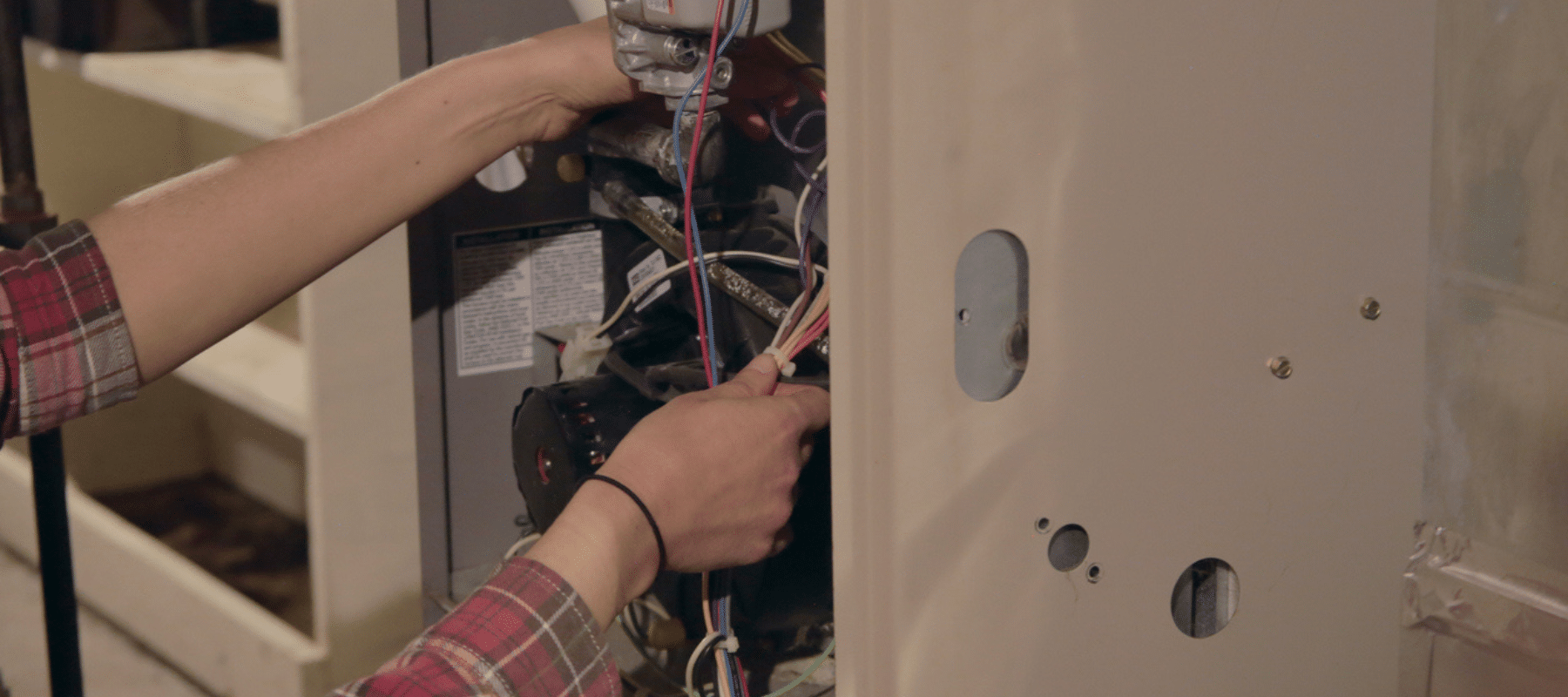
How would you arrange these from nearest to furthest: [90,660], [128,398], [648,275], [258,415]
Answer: [128,398]
[648,275]
[258,415]
[90,660]

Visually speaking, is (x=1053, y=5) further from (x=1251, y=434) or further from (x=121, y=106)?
(x=121, y=106)

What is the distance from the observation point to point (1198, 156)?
28.5 inches

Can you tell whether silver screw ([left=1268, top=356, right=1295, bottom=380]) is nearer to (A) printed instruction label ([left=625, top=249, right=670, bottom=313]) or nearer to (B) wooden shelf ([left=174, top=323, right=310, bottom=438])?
(A) printed instruction label ([left=625, top=249, right=670, bottom=313])

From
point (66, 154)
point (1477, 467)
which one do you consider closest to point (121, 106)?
point (66, 154)

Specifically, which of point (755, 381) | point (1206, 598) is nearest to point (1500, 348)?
point (1206, 598)

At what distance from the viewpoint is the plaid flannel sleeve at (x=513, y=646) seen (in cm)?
71

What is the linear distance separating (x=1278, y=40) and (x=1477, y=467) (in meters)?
0.33

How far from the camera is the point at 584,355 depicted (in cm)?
117

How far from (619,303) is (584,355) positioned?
6cm

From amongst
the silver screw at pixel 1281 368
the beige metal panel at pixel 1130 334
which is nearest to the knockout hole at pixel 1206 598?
the beige metal panel at pixel 1130 334

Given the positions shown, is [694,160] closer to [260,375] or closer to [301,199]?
[301,199]

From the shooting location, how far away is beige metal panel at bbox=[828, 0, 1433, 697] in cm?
65

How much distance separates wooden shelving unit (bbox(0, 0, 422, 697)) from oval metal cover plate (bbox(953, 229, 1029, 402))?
0.69 meters

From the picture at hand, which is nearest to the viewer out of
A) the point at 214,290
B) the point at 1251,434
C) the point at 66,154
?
the point at 1251,434
